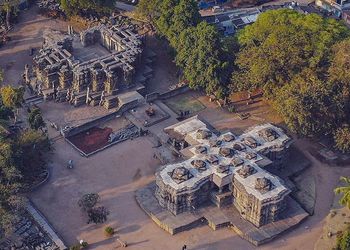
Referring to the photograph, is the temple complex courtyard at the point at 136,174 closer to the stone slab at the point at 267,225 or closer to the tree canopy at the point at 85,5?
the stone slab at the point at 267,225

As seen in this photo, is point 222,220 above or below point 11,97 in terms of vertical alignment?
below

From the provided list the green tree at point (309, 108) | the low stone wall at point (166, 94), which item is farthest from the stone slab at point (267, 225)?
the low stone wall at point (166, 94)

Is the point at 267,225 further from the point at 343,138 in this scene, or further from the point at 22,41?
the point at 22,41

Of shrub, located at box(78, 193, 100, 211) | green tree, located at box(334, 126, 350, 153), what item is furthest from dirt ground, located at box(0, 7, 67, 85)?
green tree, located at box(334, 126, 350, 153)

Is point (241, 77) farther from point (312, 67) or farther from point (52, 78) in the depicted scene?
point (52, 78)

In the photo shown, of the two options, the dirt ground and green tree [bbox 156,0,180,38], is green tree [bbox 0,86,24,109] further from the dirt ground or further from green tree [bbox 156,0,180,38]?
green tree [bbox 156,0,180,38]

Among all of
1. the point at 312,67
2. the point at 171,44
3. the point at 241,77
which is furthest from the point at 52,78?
the point at 312,67

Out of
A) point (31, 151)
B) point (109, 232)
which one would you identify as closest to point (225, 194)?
point (109, 232)
